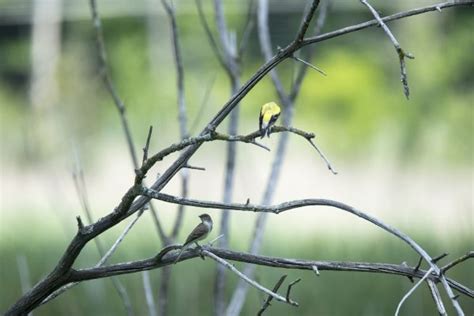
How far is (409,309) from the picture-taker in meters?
3.17

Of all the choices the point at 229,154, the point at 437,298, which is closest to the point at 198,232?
the point at 437,298

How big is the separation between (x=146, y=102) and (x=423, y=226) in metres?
2.49

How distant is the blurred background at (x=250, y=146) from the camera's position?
350 centimetres

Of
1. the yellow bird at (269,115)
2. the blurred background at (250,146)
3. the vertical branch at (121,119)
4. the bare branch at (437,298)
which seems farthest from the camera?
the blurred background at (250,146)

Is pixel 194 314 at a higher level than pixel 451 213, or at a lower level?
lower

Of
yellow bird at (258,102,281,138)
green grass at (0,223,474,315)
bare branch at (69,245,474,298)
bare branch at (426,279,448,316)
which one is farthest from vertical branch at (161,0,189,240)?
green grass at (0,223,474,315)

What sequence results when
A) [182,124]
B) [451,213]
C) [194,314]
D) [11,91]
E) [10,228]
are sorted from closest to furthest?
[182,124] → [194,314] → [451,213] → [10,228] → [11,91]

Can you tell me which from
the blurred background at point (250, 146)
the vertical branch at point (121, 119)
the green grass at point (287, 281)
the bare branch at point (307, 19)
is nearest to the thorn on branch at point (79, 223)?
the bare branch at point (307, 19)

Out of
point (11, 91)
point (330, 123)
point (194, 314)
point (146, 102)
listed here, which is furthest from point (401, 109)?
point (11, 91)

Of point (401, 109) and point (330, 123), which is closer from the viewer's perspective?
point (401, 109)

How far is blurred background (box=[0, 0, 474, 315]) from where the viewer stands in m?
3.50

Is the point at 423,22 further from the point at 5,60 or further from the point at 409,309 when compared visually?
the point at 5,60

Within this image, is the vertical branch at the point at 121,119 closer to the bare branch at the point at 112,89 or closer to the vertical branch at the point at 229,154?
the bare branch at the point at 112,89

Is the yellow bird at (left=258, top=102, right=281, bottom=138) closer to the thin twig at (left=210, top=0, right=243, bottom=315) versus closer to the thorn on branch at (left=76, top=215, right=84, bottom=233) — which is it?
the thorn on branch at (left=76, top=215, right=84, bottom=233)
